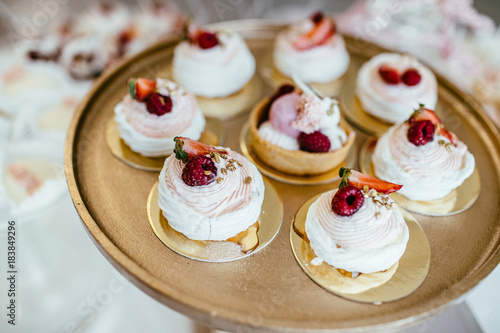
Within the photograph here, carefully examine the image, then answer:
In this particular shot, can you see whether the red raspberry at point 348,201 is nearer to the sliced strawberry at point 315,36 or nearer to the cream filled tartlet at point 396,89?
the cream filled tartlet at point 396,89

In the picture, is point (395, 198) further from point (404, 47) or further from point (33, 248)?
point (33, 248)

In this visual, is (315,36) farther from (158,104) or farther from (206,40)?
(158,104)

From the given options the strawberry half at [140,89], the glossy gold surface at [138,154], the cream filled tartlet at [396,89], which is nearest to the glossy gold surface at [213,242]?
the glossy gold surface at [138,154]

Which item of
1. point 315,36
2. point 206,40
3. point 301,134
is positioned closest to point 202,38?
point 206,40

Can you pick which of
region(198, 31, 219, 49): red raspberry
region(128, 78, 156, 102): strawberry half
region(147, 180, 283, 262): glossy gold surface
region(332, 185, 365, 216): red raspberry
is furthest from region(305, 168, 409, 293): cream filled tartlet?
region(198, 31, 219, 49): red raspberry

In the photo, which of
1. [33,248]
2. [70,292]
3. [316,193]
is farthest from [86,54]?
[316,193]

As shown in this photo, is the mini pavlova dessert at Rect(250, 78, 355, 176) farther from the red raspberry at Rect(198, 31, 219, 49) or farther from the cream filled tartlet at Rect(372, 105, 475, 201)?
the red raspberry at Rect(198, 31, 219, 49)

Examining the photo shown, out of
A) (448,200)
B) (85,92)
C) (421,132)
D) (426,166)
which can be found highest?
(421,132)
